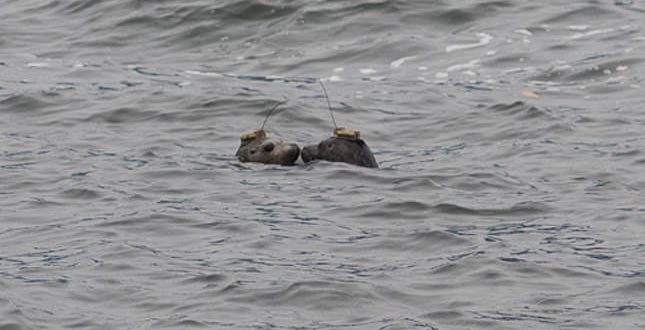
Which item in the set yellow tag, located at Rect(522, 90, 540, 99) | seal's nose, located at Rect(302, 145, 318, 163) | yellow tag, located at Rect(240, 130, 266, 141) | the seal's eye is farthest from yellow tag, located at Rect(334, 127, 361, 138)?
yellow tag, located at Rect(522, 90, 540, 99)

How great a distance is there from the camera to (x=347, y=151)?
13.1m

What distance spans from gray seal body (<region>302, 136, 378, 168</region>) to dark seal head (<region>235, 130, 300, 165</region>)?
0.75 ft

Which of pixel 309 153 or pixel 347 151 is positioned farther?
pixel 309 153

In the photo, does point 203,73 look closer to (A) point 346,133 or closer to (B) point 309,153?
(B) point 309,153

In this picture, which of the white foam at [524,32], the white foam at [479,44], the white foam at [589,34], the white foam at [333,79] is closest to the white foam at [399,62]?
the white foam at [479,44]

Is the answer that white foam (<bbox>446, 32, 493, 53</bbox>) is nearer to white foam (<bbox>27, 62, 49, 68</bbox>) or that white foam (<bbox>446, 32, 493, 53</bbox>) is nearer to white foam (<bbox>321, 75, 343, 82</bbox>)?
white foam (<bbox>321, 75, 343, 82</bbox>)

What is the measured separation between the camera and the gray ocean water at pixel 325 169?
9.46m

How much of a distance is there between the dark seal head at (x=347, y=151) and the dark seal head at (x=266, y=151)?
230 mm

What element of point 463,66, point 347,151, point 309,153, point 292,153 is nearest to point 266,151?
point 292,153

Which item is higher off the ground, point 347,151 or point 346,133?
point 346,133

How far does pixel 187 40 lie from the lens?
64.6 ft

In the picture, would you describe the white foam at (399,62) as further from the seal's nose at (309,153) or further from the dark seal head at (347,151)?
the dark seal head at (347,151)

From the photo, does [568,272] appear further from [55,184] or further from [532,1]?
[532,1]

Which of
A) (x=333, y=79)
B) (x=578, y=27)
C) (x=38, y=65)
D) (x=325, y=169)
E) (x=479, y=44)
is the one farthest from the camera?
(x=578, y=27)
